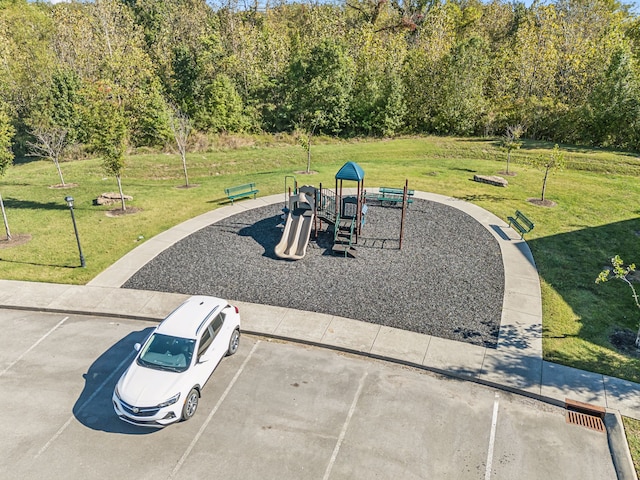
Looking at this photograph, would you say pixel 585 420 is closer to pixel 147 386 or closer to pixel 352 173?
pixel 147 386

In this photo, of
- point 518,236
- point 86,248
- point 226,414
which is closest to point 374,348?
point 226,414

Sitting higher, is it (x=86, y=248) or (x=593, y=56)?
(x=593, y=56)

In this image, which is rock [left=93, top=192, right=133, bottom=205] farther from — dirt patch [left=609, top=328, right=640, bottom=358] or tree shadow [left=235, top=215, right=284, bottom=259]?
dirt patch [left=609, top=328, right=640, bottom=358]

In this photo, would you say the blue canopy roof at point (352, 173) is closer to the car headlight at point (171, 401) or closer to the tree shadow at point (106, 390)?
the tree shadow at point (106, 390)

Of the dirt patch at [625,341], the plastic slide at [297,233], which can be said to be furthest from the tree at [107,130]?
the dirt patch at [625,341]

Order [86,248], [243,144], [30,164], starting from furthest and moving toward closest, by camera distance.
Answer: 1. [243,144]
2. [30,164]
3. [86,248]

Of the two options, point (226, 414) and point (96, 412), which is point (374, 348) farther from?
point (96, 412)

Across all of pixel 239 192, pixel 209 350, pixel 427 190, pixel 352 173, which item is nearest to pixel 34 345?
pixel 209 350
